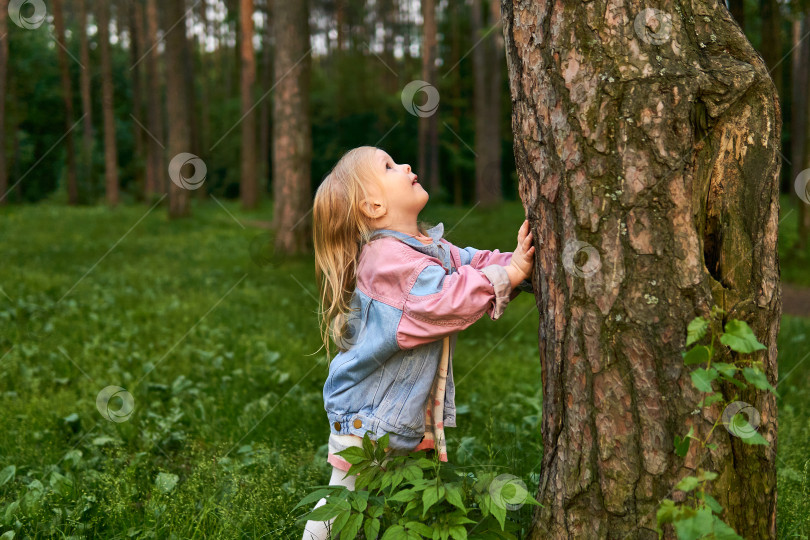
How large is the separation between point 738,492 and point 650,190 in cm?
86

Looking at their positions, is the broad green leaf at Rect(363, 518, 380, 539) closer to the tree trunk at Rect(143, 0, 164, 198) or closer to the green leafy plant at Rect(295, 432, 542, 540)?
the green leafy plant at Rect(295, 432, 542, 540)

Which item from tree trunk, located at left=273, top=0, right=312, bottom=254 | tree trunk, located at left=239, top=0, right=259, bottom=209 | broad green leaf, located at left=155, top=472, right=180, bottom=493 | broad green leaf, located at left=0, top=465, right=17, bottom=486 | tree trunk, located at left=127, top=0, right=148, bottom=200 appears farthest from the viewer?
tree trunk, located at left=127, top=0, right=148, bottom=200

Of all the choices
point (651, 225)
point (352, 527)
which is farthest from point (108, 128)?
point (651, 225)

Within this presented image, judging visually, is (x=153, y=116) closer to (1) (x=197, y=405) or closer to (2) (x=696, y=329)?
(1) (x=197, y=405)

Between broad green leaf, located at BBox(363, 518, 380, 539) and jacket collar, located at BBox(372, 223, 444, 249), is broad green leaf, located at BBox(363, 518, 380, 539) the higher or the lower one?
the lower one

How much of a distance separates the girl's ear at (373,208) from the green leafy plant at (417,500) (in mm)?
772

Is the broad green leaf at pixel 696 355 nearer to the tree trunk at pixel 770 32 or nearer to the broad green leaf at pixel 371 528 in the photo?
the broad green leaf at pixel 371 528

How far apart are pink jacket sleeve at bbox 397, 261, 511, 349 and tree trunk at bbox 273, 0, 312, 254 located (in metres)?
7.69

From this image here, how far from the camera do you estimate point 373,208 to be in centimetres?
242

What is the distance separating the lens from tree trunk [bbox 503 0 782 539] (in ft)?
5.98

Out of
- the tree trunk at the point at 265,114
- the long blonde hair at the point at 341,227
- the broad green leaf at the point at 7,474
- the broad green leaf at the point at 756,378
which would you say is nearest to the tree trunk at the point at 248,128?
the tree trunk at the point at 265,114

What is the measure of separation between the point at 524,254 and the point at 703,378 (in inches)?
27.6

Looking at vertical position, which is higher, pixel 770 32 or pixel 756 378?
pixel 770 32

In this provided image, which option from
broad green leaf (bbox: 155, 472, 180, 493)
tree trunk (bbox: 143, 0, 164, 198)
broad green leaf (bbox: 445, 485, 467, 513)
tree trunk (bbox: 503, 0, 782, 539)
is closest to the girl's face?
tree trunk (bbox: 503, 0, 782, 539)
